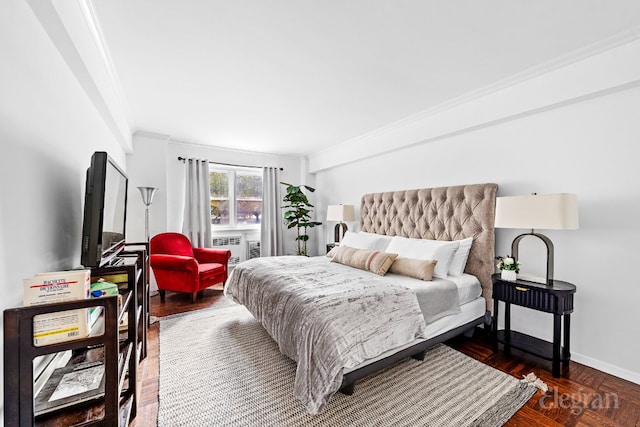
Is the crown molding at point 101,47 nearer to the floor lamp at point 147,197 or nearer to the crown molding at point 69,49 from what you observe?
the crown molding at point 69,49

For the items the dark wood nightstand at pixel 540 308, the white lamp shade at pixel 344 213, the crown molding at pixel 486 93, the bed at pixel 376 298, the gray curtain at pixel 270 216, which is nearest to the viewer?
the bed at pixel 376 298

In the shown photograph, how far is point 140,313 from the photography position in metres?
2.23

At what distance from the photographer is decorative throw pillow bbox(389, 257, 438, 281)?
2.61 m

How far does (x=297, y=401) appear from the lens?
72.5 inches

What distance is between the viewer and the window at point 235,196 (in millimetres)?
5180

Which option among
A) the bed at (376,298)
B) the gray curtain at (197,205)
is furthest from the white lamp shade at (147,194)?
the bed at (376,298)

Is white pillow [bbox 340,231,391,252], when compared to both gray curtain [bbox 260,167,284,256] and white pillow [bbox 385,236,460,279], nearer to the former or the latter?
white pillow [bbox 385,236,460,279]

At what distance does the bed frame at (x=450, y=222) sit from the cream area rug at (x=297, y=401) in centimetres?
19

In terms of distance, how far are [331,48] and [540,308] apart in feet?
8.56

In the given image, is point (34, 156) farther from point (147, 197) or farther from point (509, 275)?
point (509, 275)

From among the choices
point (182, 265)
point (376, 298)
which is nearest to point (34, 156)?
point (376, 298)

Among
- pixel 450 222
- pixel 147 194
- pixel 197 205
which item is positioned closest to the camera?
pixel 450 222

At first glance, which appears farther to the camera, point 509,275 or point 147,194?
point 147,194

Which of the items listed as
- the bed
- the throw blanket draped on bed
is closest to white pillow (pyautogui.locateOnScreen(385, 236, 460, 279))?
the bed
